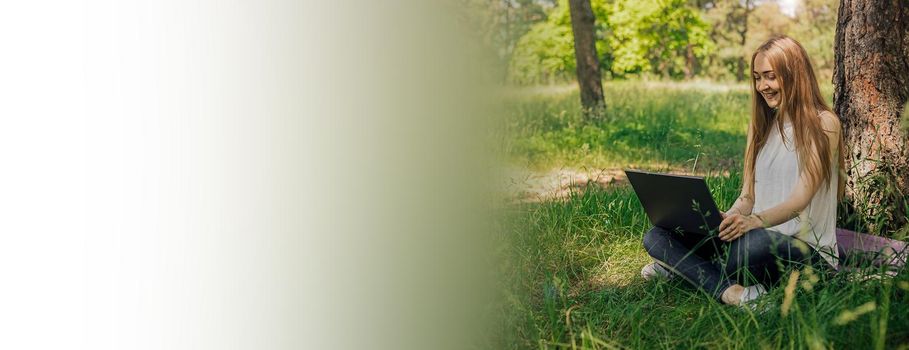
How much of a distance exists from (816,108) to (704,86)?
32.6 feet

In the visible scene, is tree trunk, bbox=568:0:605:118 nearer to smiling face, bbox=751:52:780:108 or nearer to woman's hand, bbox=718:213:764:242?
smiling face, bbox=751:52:780:108

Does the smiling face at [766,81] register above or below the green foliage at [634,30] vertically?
below

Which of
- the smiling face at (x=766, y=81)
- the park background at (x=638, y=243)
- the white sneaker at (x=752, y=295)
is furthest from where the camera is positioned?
the smiling face at (x=766, y=81)

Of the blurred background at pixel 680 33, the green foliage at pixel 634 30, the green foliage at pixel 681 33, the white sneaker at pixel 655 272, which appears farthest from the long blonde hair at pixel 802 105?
the green foliage at pixel 634 30

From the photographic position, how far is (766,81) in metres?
2.88

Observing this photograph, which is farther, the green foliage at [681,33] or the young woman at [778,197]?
the green foliage at [681,33]

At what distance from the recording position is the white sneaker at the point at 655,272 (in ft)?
10.1

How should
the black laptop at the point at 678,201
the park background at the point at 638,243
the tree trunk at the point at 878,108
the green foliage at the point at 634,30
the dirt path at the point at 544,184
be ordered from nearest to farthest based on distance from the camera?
1. the park background at the point at 638,243
2. the black laptop at the point at 678,201
3. the tree trunk at the point at 878,108
4. the dirt path at the point at 544,184
5. the green foliage at the point at 634,30

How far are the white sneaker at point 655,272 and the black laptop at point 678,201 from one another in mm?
187

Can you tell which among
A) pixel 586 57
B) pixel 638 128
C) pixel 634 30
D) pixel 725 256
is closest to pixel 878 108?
pixel 725 256

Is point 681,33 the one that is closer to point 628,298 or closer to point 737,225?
point 628,298

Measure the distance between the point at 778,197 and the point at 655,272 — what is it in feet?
1.71

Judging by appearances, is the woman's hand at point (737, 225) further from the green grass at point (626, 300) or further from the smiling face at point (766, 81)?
the smiling face at point (766, 81)

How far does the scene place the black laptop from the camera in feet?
8.61
